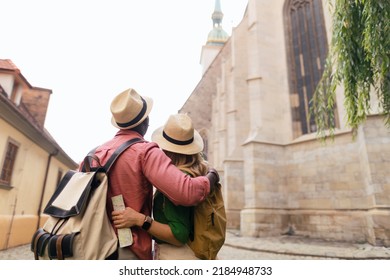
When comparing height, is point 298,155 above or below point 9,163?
above

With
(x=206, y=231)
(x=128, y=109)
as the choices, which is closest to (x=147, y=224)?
(x=206, y=231)

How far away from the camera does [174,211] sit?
1302 mm

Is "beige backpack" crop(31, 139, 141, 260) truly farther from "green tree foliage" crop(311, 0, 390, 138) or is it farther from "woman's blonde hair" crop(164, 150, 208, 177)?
"green tree foliage" crop(311, 0, 390, 138)

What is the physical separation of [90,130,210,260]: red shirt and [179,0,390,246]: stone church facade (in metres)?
6.78

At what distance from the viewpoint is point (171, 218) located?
1286 mm

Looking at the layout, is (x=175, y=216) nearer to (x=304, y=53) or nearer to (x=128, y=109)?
(x=128, y=109)

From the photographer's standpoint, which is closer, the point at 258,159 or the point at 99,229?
the point at 99,229

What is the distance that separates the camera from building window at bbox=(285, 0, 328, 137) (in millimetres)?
10625

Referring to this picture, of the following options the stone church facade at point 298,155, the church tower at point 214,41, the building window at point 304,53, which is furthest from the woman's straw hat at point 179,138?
the church tower at point 214,41

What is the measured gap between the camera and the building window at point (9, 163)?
6797 millimetres

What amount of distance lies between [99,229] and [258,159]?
9.31 meters

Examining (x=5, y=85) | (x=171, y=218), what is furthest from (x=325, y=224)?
(x=5, y=85)

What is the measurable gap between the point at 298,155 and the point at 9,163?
9.36 meters
